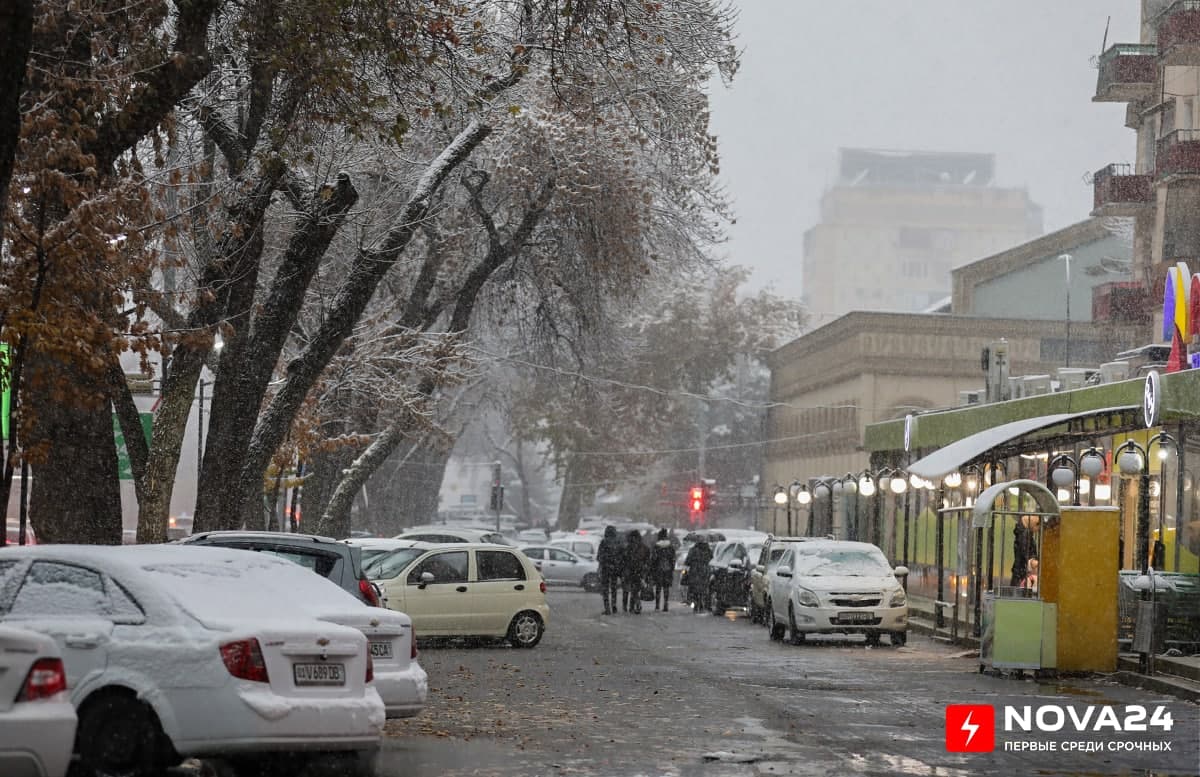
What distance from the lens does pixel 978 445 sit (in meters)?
25.8

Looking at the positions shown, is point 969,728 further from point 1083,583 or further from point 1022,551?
point 1022,551

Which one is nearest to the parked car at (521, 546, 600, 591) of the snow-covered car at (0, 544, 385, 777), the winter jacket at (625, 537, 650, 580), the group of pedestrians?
the group of pedestrians

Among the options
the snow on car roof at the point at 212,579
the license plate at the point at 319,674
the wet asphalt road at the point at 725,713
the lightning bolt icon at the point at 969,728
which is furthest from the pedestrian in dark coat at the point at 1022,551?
the license plate at the point at 319,674

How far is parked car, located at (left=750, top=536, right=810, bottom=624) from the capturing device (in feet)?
105

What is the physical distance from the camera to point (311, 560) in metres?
15.8

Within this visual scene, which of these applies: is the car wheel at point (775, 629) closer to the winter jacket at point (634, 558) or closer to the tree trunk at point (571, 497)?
the winter jacket at point (634, 558)

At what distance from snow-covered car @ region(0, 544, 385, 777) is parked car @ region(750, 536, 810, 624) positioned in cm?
2118

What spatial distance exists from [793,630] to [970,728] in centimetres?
1278

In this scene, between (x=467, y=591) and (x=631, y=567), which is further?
(x=631, y=567)

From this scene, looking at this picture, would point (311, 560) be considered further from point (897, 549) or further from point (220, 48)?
point (897, 549)

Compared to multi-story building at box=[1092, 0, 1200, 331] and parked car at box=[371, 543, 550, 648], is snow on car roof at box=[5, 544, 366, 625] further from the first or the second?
multi-story building at box=[1092, 0, 1200, 331]

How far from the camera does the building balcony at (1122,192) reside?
172ft

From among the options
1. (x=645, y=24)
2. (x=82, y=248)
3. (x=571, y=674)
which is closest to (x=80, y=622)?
(x=82, y=248)

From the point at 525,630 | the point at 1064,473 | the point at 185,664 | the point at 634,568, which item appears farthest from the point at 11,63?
the point at 634,568
